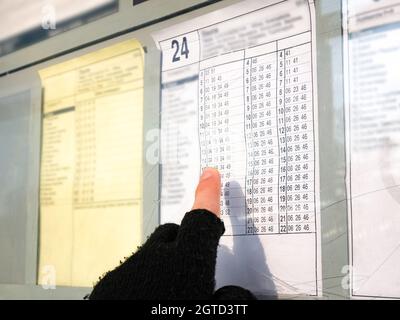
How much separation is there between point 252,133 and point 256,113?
0.02m

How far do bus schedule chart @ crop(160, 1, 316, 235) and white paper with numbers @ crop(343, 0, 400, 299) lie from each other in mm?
47

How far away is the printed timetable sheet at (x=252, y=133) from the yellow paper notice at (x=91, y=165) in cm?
6

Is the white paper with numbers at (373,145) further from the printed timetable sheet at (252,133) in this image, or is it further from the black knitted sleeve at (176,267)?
the black knitted sleeve at (176,267)

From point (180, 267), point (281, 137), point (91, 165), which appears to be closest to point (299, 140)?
point (281, 137)

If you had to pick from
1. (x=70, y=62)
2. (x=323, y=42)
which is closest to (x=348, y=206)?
(x=323, y=42)

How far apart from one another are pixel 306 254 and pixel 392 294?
0.09m

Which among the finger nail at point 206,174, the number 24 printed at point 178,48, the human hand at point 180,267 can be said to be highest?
the number 24 printed at point 178,48

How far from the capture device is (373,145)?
1.65 ft

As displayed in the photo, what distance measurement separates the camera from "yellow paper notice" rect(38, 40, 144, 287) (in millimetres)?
726

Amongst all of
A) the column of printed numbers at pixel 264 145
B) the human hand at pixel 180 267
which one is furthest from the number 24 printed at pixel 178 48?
the human hand at pixel 180 267

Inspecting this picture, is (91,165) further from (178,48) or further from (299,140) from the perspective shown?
(299,140)

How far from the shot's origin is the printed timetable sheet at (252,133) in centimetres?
55

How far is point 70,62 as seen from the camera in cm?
82
